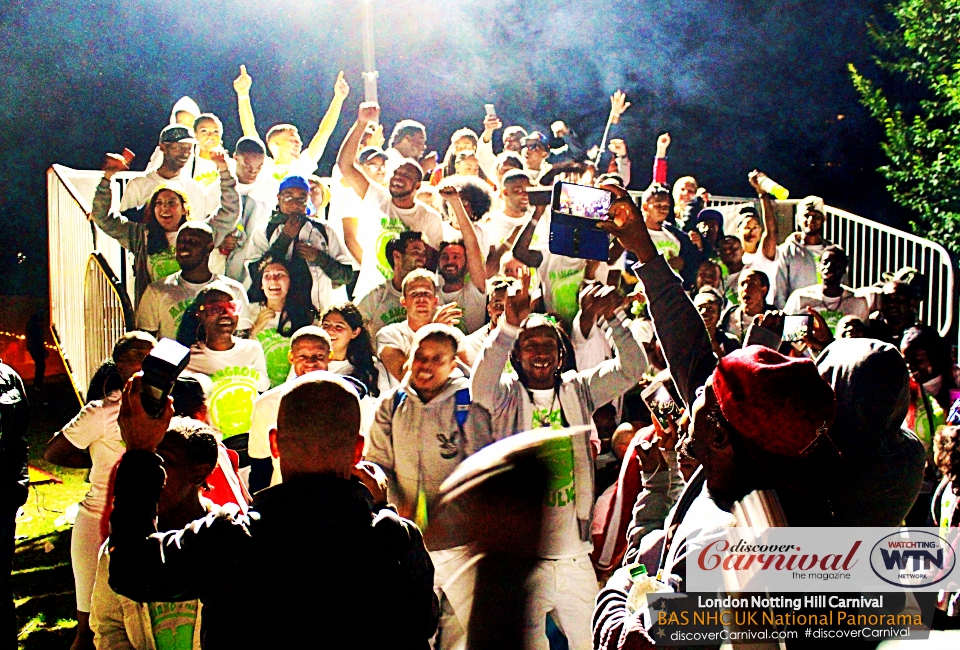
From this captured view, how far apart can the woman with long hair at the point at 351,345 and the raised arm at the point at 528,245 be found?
1.09 meters

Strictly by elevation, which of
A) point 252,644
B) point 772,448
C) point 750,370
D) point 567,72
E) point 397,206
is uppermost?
point 567,72

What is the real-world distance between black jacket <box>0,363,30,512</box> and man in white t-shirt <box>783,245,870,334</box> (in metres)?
4.17

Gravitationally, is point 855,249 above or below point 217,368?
above

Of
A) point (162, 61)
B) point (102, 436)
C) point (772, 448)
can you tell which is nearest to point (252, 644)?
point (772, 448)

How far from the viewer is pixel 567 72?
8.82 metres

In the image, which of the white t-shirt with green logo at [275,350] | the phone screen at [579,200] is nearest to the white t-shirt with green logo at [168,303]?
the white t-shirt with green logo at [275,350]

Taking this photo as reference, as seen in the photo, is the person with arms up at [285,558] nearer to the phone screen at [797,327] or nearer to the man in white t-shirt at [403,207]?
the phone screen at [797,327]

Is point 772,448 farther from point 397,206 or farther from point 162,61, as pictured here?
point 162,61

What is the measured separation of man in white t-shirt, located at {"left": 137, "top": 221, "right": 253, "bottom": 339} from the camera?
4590mm

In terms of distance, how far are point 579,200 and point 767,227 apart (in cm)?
304

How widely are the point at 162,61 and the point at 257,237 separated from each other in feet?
12.8

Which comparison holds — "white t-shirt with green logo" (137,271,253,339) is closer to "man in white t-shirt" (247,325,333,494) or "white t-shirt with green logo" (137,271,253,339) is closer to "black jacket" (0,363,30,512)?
"man in white t-shirt" (247,325,333,494)

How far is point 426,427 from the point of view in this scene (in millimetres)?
3287

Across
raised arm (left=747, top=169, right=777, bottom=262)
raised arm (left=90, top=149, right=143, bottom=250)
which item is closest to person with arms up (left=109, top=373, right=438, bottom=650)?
raised arm (left=90, top=149, right=143, bottom=250)
